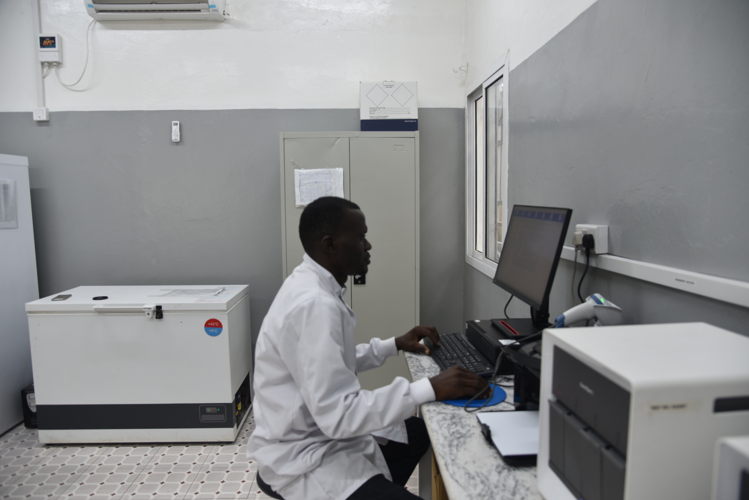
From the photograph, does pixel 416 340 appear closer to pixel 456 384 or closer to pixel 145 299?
pixel 456 384

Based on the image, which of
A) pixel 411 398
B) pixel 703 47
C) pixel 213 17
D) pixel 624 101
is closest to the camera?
pixel 703 47

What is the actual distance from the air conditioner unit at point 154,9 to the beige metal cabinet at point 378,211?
104 centimetres

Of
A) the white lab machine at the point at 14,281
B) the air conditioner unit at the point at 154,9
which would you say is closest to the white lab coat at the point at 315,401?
the white lab machine at the point at 14,281


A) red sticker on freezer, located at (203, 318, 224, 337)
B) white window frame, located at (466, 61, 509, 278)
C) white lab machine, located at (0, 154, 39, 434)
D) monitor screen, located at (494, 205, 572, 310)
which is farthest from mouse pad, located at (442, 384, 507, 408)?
white lab machine, located at (0, 154, 39, 434)

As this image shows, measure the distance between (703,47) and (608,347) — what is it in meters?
0.74

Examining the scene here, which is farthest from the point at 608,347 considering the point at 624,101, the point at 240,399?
the point at 240,399

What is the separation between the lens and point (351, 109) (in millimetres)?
3070

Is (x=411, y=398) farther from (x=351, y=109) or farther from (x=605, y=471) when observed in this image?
(x=351, y=109)

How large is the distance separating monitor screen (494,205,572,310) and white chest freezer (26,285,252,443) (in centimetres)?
157

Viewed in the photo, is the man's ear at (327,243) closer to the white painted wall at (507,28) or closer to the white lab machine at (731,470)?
the white lab machine at (731,470)

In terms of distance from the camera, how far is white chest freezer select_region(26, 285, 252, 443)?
249 cm

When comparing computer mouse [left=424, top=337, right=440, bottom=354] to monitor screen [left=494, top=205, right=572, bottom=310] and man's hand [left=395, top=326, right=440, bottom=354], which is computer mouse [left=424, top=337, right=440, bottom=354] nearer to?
man's hand [left=395, top=326, right=440, bottom=354]

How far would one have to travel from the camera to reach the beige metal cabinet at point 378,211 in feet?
8.87

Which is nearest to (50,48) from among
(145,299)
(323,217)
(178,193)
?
(178,193)
